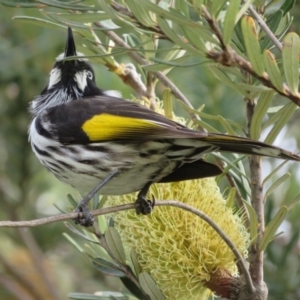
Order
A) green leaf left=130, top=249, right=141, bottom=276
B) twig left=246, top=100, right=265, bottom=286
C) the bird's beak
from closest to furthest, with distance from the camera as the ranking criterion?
twig left=246, top=100, right=265, bottom=286
green leaf left=130, top=249, right=141, bottom=276
the bird's beak

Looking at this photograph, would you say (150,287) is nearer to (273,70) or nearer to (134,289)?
(134,289)

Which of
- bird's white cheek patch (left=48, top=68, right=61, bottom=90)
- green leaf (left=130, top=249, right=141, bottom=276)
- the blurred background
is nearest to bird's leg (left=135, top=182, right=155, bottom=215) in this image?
green leaf (left=130, top=249, right=141, bottom=276)

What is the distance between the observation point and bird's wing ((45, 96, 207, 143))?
6.41ft

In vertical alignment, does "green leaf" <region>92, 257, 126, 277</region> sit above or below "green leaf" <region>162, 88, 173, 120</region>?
below

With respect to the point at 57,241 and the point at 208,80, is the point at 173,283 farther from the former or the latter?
the point at 57,241

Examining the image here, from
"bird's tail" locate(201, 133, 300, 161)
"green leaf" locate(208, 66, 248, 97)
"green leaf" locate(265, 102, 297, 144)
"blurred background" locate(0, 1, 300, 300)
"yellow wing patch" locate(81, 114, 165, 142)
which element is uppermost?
"green leaf" locate(208, 66, 248, 97)

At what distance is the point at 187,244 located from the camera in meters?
1.86

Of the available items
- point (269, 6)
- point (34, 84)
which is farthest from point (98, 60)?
point (34, 84)

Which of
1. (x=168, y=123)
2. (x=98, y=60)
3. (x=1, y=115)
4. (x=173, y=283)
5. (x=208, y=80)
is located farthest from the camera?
(x=1, y=115)

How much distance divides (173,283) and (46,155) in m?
0.62

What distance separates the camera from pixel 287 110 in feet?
5.31

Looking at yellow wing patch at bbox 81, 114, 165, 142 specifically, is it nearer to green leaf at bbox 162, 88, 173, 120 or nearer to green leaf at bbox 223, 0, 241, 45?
green leaf at bbox 162, 88, 173, 120

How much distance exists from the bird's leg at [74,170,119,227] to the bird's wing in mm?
123

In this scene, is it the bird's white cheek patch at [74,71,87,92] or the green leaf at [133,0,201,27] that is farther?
the bird's white cheek patch at [74,71,87,92]
